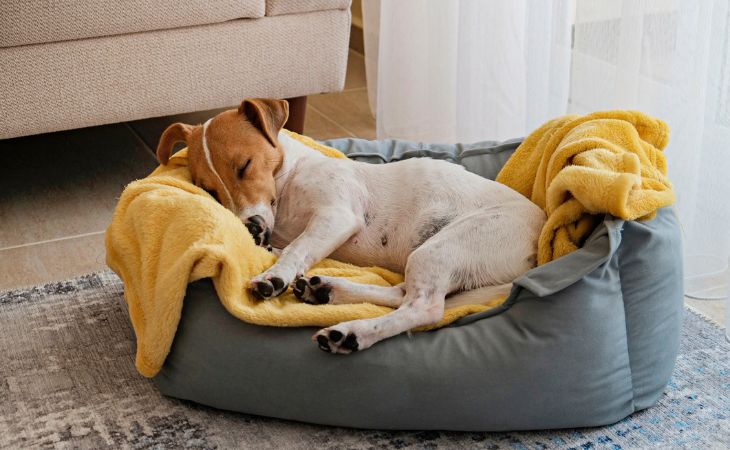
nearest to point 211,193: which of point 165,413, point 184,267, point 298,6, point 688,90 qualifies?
point 184,267

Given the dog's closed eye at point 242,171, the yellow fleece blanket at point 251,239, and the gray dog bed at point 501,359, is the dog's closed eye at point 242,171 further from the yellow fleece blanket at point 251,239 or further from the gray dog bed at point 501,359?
the gray dog bed at point 501,359

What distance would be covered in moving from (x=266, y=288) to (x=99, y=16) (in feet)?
4.86

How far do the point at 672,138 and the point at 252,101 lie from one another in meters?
1.21

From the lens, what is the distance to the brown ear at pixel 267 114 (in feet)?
8.40

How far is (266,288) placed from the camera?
7.16 ft

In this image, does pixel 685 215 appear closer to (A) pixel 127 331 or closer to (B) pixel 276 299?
(B) pixel 276 299

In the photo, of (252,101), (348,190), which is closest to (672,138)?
(348,190)

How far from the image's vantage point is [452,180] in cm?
254

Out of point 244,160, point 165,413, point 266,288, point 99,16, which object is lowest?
point 165,413

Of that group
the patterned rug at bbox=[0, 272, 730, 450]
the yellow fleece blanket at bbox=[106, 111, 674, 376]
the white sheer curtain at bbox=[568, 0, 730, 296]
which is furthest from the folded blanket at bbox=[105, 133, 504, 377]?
the white sheer curtain at bbox=[568, 0, 730, 296]

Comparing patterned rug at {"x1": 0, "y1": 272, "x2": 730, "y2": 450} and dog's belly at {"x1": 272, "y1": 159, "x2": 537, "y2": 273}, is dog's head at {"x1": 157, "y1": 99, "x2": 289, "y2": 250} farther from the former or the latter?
patterned rug at {"x1": 0, "y1": 272, "x2": 730, "y2": 450}

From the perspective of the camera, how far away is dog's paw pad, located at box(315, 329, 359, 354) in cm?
204

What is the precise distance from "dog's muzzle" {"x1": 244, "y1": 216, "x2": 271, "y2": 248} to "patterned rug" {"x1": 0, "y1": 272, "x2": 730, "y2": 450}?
43 cm

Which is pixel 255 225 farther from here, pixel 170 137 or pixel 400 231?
pixel 170 137
